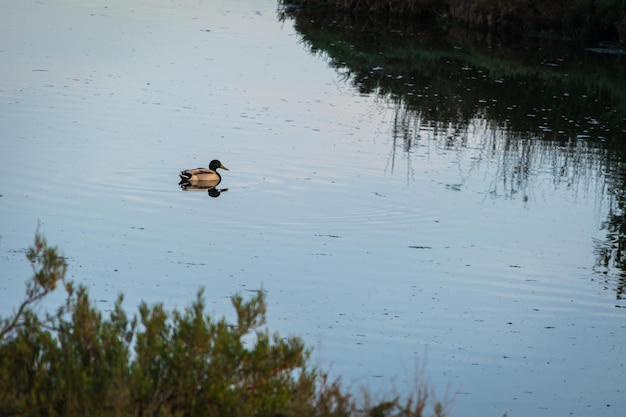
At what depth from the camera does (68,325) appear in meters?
4.86

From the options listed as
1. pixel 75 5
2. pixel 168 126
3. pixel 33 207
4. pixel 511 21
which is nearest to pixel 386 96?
pixel 168 126

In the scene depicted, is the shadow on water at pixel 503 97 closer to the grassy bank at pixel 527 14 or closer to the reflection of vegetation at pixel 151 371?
the grassy bank at pixel 527 14

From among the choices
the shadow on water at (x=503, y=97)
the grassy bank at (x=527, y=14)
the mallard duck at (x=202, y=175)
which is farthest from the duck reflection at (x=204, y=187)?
the grassy bank at (x=527, y=14)

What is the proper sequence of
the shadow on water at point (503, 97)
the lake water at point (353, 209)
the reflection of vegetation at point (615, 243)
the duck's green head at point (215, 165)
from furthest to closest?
1. the shadow on water at point (503, 97)
2. the duck's green head at point (215, 165)
3. the reflection of vegetation at point (615, 243)
4. the lake water at point (353, 209)

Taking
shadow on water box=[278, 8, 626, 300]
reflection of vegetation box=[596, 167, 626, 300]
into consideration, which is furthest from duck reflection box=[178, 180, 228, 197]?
reflection of vegetation box=[596, 167, 626, 300]

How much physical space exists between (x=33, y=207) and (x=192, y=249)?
6.77 feet

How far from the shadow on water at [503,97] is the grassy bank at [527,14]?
0.70m

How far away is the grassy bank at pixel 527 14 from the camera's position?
1181 inches

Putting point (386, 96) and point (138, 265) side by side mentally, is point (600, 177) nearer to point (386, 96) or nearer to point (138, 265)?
point (386, 96)

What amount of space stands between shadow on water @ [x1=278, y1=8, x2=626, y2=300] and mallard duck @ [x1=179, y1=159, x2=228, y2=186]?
3.10m

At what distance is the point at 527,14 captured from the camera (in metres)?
31.4

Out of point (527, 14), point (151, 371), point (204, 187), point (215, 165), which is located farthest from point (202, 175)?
point (527, 14)

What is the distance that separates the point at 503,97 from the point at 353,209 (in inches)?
376

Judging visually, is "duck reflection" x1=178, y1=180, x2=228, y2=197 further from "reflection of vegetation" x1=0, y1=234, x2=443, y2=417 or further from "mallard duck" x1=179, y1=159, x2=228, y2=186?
"reflection of vegetation" x1=0, y1=234, x2=443, y2=417
